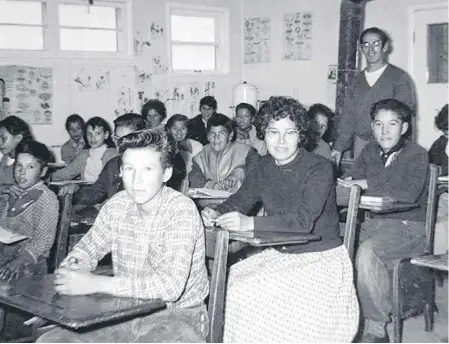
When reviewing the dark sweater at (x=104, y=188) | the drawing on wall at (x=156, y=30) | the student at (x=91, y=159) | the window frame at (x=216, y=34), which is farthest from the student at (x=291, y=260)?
the window frame at (x=216, y=34)

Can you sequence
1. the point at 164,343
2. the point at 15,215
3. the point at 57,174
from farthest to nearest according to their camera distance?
the point at 57,174
the point at 15,215
the point at 164,343

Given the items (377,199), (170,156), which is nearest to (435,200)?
(377,199)

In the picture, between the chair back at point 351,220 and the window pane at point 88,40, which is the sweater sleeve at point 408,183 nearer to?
the chair back at point 351,220

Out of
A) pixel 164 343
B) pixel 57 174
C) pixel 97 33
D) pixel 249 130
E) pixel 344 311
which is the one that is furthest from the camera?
pixel 97 33

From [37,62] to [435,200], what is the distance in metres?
A: 5.12

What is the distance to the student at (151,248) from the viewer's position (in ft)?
6.09

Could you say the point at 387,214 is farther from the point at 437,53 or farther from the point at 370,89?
the point at 437,53

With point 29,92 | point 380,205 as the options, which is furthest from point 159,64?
point 380,205

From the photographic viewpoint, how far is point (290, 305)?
7.59ft

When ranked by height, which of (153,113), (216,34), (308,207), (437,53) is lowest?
(308,207)

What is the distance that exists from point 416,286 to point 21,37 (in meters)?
5.44

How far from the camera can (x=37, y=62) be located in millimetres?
6945

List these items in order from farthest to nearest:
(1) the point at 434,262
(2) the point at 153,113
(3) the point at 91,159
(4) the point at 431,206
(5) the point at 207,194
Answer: (2) the point at 153,113
(3) the point at 91,159
(5) the point at 207,194
(4) the point at 431,206
(1) the point at 434,262

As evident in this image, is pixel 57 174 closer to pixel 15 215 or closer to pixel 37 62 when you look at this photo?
pixel 37 62
